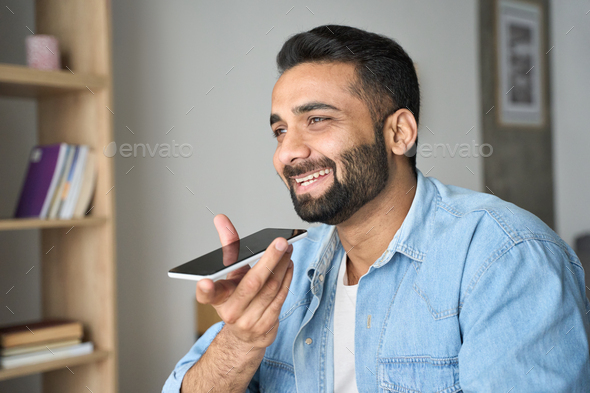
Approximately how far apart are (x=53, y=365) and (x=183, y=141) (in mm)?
951

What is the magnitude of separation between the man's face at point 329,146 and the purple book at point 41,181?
0.75 meters

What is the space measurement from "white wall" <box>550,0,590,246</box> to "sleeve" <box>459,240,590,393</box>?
3.05 meters

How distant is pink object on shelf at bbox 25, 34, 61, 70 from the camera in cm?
142

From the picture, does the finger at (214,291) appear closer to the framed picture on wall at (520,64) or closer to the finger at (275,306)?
the finger at (275,306)

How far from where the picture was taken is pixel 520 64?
3225 millimetres

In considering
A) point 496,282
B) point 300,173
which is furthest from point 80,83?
point 496,282

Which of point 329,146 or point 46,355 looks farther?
point 46,355

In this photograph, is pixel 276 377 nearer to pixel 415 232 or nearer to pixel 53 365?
pixel 415 232

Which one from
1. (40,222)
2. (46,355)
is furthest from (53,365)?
(40,222)

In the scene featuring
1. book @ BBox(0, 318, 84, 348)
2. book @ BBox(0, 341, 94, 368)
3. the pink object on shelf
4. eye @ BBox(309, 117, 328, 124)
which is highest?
the pink object on shelf

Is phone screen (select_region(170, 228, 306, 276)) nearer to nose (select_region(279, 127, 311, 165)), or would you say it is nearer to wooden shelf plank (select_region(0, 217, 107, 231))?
nose (select_region(279, 127, 311, 165))

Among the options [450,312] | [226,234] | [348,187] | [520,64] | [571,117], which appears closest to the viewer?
[450,312]

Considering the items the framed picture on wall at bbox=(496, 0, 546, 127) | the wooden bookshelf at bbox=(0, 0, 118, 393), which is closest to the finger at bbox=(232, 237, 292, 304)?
the wooden bookshelf at bbox=(0, 0, 118, 393)

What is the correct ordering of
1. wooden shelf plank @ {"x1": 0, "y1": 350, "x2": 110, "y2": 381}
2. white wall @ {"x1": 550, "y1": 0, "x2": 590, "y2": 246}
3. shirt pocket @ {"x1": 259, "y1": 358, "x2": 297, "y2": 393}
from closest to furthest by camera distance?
shirt pocket @ {"x1": 259, "y1": 358, "x2": 297, "y2": 393}, wooden shelf plank @ {"x1": 0, "y1": 350, "x2": 110, "y2": 381}, white wall @ {"x1": 550, "y1": 0, "x2": 590, "y2": 246}
